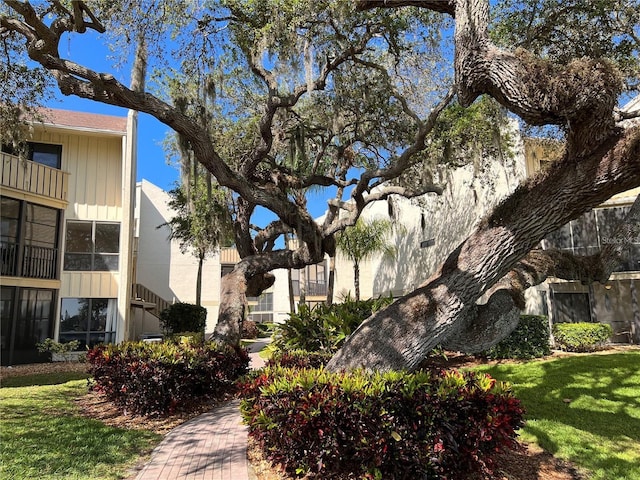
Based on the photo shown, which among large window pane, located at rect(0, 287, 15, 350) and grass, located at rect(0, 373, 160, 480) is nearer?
grass, located at rect(0, 373, 160, 480)

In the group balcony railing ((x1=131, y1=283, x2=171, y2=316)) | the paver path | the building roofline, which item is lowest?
the paver path

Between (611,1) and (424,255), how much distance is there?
14.6m

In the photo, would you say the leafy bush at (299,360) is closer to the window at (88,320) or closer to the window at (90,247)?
the window at (88,320)

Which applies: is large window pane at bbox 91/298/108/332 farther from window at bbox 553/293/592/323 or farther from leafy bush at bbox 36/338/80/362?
window at bbox 553/293/592/323

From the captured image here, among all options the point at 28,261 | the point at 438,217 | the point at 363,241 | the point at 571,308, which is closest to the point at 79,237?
the point at 28,261

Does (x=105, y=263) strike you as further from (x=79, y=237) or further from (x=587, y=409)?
(x=587, y=409)

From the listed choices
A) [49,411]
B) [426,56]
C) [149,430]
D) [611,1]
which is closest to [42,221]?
[49,411]

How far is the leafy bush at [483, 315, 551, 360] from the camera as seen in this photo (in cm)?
1277

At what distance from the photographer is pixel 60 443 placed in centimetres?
580

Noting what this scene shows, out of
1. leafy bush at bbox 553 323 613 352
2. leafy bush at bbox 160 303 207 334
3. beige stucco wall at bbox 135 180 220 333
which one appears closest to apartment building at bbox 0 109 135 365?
leafy bush at bbox 160 303 207 334

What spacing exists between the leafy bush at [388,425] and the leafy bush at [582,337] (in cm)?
1136

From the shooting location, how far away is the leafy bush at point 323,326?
34.7 ft

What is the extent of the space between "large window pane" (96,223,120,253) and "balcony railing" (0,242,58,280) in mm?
1399

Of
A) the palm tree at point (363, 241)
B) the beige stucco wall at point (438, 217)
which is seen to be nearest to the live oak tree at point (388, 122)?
the beige stucco wall at point (438, 217)
